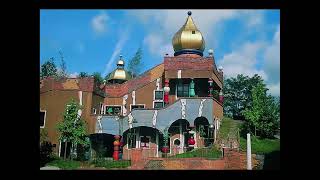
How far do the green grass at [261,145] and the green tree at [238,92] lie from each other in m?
18.8

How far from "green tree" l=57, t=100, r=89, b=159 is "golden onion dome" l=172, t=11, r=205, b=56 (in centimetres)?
782

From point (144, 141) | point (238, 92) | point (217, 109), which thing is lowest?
point (144, 141)

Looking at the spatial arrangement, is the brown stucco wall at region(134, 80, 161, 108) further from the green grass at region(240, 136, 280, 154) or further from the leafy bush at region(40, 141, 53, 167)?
the green grass at region(240, 136, 280, 154)

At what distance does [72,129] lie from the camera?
72.2 feet

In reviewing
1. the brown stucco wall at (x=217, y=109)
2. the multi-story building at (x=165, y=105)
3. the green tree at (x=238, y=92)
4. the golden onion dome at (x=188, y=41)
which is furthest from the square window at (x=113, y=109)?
the green tree at (x=238, y=92)

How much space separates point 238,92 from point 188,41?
16.4 metres

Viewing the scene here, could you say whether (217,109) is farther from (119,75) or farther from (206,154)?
(119,75)

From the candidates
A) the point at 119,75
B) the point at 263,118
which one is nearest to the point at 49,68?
the point at 119,75

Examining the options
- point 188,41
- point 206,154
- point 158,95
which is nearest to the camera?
point 206,154

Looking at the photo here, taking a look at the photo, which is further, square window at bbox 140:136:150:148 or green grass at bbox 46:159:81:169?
square window at bbox 140:136:150:148

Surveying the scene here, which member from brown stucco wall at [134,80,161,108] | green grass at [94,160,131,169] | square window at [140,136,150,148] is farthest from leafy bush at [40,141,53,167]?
brown stucco wall at [134,80,161,108]

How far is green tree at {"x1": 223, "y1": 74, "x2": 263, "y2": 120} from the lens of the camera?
40250 millimetres
